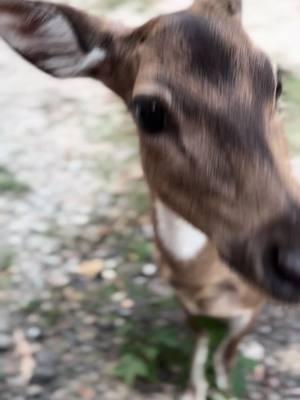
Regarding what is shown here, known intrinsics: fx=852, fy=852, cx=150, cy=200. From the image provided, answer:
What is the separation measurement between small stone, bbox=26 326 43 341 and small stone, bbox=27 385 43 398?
29cm

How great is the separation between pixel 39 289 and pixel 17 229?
49cm

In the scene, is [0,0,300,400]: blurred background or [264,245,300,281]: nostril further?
[0,0,300,400]: blurred background

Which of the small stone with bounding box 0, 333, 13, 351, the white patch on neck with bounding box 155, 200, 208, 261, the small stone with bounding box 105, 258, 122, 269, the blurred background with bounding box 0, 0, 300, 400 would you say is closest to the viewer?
the white patch on neck with bounding box 155, 200, 208, 261

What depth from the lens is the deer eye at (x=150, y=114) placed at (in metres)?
2.44

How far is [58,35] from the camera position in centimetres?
286

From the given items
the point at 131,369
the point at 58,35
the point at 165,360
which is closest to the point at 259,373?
the point at 165,360

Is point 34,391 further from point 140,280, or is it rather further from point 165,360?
point 140,280

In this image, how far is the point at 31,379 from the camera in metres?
3.58

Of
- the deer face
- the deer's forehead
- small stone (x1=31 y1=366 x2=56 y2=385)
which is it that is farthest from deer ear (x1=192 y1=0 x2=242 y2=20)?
small stone (x1=31 y1=366 x2=56 y2=385)

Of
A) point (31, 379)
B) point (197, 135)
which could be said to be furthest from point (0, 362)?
point (197, 135)

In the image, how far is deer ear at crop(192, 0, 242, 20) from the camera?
2.71 meters

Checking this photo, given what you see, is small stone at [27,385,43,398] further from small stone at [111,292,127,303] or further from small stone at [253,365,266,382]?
small stone at [253,365,266,382]

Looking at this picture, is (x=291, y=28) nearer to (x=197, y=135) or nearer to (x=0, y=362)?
(x=0, y=362)

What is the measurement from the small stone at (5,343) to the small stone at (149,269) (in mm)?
706
